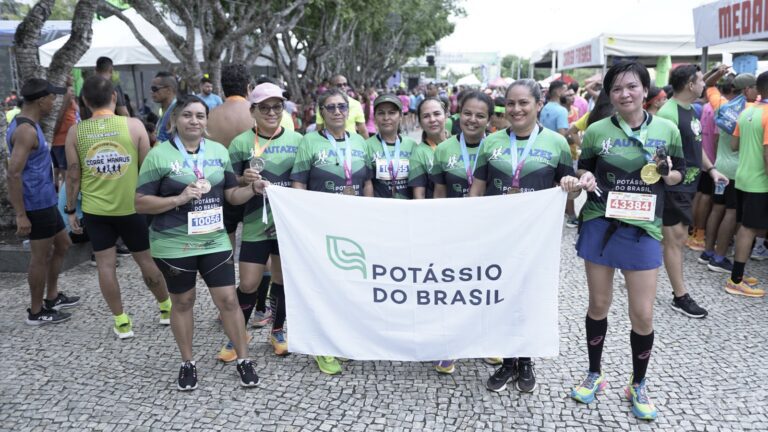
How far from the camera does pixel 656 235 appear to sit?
10.9 ft

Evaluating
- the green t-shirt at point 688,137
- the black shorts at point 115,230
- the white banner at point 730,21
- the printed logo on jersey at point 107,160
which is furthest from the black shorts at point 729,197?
the printed logo on jersey at point 107,160

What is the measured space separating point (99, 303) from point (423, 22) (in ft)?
112

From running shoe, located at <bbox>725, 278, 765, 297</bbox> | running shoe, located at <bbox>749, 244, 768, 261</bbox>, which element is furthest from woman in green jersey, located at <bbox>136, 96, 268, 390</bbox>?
running shoe, located at <bbox>749, 244, 768, 261</bbox>

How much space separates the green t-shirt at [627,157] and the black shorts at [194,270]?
2252 millimetres

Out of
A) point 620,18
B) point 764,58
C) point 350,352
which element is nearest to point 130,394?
point 350,352

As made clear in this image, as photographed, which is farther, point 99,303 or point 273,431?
point 99,303

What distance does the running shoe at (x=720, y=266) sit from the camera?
20.3ft

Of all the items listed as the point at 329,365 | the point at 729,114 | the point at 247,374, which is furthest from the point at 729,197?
the point at 247,374

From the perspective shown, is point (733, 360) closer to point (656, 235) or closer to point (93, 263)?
point (656, 235)

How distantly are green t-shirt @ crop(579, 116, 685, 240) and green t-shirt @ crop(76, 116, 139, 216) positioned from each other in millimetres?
3326

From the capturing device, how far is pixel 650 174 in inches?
126

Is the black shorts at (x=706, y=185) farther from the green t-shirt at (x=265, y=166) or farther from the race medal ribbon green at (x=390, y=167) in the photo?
the green t-shirt at (x=265, y=166)

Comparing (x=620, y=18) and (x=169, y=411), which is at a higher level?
(x=620, y=18)

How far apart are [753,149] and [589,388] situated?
10.7ft
